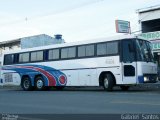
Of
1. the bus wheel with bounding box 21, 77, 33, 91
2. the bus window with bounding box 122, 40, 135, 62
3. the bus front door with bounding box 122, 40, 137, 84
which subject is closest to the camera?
the bus front door with bounding box 122, 40, 137, 84

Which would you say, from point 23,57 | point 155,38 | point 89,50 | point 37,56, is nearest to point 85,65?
point 89,50

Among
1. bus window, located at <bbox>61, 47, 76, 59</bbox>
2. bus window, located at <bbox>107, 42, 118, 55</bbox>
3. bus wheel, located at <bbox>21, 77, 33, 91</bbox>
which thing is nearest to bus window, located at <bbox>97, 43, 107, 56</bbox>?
bus window, located at <bbox>107, 42, 118, 55</bbox>

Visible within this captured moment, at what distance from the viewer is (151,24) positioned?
134ft

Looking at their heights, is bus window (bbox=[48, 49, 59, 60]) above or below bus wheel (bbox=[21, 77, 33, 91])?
above

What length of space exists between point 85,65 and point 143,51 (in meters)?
4.05

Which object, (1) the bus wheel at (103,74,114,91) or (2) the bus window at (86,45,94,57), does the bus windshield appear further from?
(2) the bus window at (86,45,94,57)

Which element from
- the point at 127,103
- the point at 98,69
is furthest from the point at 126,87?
the point at 127,103

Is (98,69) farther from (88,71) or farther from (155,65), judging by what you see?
(155,65)

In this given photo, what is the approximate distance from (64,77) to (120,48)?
5.72 metres

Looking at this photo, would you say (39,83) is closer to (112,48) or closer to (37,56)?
(37,56)

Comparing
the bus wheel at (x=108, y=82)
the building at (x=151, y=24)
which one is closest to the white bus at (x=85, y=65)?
the bus wheel at (x=108, y=82)

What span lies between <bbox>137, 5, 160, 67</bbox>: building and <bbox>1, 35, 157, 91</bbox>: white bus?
502 inches

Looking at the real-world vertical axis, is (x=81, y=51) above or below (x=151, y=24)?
below

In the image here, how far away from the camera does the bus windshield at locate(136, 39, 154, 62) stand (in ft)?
70.3
